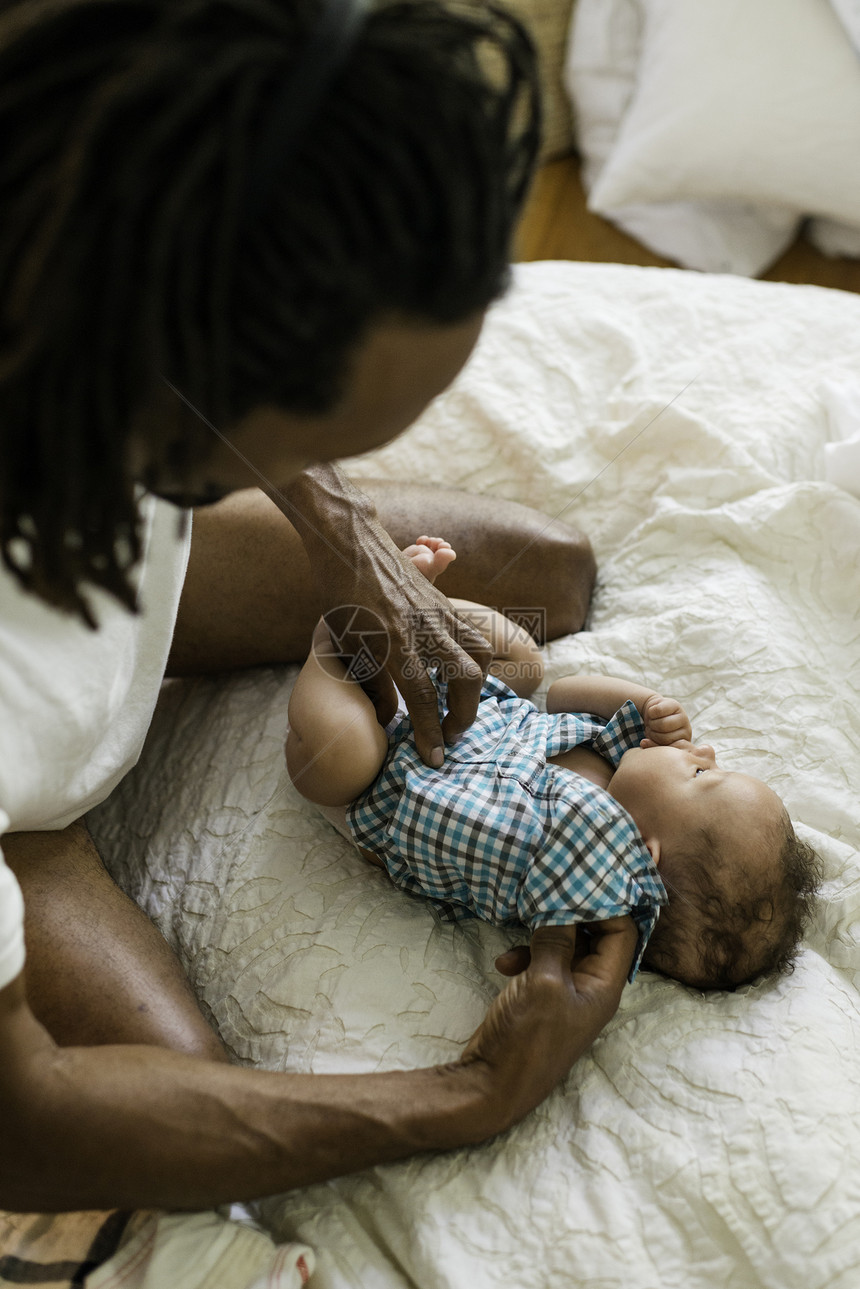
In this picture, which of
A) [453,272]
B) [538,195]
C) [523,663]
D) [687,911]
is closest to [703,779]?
[687,911]

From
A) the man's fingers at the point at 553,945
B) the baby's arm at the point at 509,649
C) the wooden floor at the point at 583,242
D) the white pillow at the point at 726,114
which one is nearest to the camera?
the man's fingers at the point at 553,945

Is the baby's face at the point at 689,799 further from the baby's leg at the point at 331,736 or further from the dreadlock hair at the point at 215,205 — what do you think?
the dreadlock hair at the point at 215,205

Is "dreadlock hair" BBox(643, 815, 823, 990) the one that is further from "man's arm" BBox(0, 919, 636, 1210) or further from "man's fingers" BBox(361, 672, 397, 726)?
"man's fingers" BBox(361, 672, 397, 726)

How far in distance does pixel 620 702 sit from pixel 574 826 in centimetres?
18

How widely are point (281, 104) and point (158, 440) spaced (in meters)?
0.17

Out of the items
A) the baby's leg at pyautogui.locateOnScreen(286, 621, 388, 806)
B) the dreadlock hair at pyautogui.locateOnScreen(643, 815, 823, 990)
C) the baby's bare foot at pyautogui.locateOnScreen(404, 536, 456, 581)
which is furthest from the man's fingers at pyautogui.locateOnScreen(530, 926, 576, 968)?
the baby's bare foot at pyautogui.locateOnScreen(404, 536, 456, 581)

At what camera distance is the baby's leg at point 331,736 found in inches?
34.0

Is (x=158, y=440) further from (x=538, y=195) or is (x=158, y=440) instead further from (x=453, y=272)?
(x=538, y=195)

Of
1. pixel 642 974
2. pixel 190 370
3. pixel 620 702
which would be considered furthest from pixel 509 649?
pixel 190 370

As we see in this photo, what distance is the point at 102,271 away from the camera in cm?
44

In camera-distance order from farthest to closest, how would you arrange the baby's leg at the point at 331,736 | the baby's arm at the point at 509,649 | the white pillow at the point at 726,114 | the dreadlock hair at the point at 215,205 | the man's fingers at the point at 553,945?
the white pillow at the point at 726,114
the baby's arm at the point at 509,649
the baby's leg at the point at 331,736
the man's fingers at the point at 553,945
the dreadlock hair at the point at 215,205

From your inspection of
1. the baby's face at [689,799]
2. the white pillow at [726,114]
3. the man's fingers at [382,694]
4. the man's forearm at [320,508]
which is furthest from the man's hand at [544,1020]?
the white pillow at [726,114]

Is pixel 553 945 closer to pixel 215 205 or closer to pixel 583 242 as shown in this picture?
pixel 215 205

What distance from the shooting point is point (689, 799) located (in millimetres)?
858
